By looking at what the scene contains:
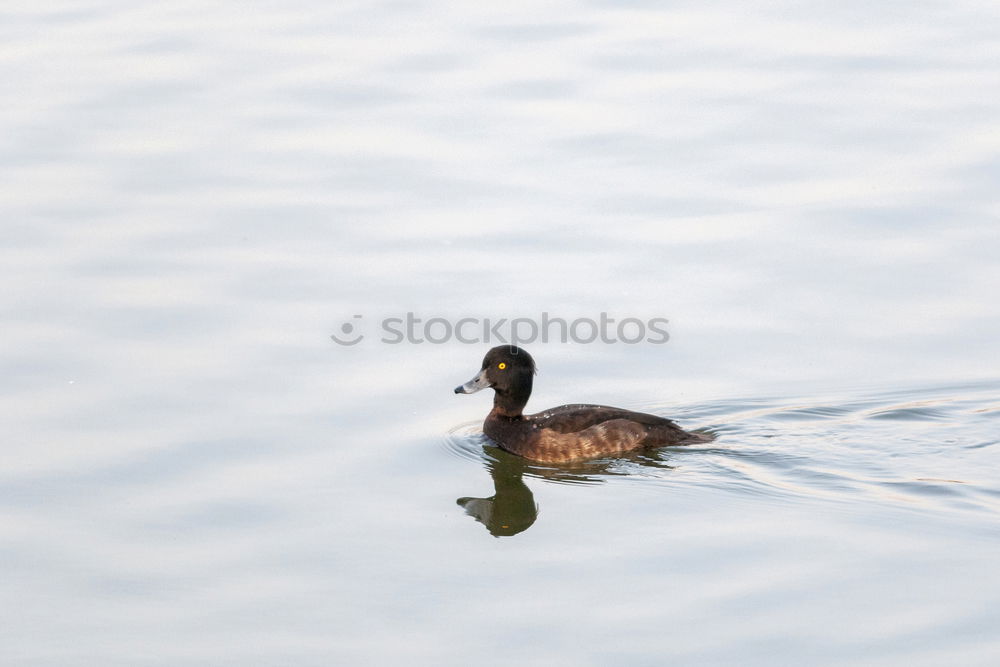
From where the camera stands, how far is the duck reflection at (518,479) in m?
8.98

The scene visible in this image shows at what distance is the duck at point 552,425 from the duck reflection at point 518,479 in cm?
8

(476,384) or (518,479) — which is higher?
(476,384)

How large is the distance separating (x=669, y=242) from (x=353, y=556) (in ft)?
17.5

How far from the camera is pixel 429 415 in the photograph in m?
10.5

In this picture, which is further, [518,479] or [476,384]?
[476,384]

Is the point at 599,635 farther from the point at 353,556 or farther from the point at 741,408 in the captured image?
the point at 741,408

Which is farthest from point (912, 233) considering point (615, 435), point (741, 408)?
point (615, 435)

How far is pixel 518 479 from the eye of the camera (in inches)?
393

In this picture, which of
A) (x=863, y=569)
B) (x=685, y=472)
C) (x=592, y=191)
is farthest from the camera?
(x=592, y=191)

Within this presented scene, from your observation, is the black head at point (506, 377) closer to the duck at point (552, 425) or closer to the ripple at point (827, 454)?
the duck at point (552, 425)

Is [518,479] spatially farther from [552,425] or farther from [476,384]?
[476,384]

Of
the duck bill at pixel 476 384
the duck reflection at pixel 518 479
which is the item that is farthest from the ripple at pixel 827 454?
the duck bill at pixel 476 384

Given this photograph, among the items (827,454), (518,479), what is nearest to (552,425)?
(518,479)

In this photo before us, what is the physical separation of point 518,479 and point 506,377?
0.92 m
